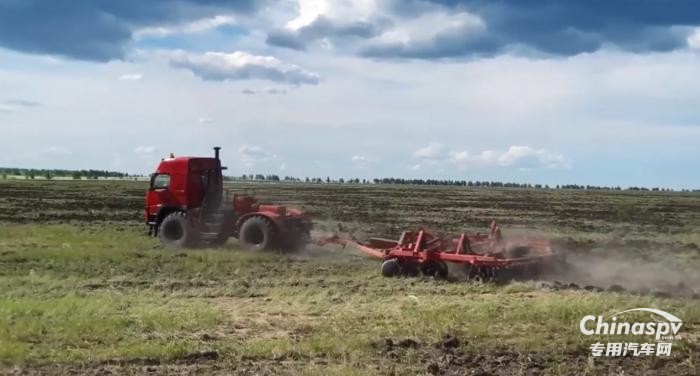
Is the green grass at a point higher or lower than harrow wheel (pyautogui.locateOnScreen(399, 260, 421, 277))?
lower

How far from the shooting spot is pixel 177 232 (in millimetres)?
21125

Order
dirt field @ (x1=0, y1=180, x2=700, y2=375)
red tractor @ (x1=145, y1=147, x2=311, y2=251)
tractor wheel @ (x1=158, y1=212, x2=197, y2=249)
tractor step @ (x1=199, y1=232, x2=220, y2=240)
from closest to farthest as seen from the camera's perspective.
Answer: dirt field @ (x1=0, y1=180, x2=700, y2=375), red tractor @ (x1=145, y1=147, x2=311, y2=251), tractor step @ (x1=199, y1=232, x2=220, y2=240), tractor wheel @ (x1=158, y1=212, x2=197, y2=249)

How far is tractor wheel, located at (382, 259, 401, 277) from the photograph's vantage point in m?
15.3

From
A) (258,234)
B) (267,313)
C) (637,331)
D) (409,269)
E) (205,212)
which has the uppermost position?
(205,212)

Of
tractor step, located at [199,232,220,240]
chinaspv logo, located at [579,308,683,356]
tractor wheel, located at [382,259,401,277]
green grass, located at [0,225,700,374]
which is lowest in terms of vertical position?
green grass, located at [0,225,700,374]

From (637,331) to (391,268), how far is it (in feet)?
19.7

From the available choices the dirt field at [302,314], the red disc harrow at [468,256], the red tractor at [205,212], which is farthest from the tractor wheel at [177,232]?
the red disc harrow at [468,256]

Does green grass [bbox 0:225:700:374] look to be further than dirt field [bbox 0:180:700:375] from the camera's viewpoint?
Yes

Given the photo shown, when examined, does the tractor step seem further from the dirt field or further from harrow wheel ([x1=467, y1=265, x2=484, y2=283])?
harrow wheel ([x1=467, y1=265, x2=484, y2=283])

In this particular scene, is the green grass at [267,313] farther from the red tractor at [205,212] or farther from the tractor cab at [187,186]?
the tractor cab at [187,186]

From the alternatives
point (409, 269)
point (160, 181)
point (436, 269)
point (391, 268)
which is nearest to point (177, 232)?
point (160, 181)

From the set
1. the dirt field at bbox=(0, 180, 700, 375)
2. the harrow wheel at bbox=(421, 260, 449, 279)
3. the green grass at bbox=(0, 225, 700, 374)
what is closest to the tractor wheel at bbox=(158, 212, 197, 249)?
the dirt field at bbox=(0, 180, 700, 375)

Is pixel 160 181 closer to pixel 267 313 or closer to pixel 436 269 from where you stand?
pixel 436 269

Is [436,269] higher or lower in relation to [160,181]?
lower
